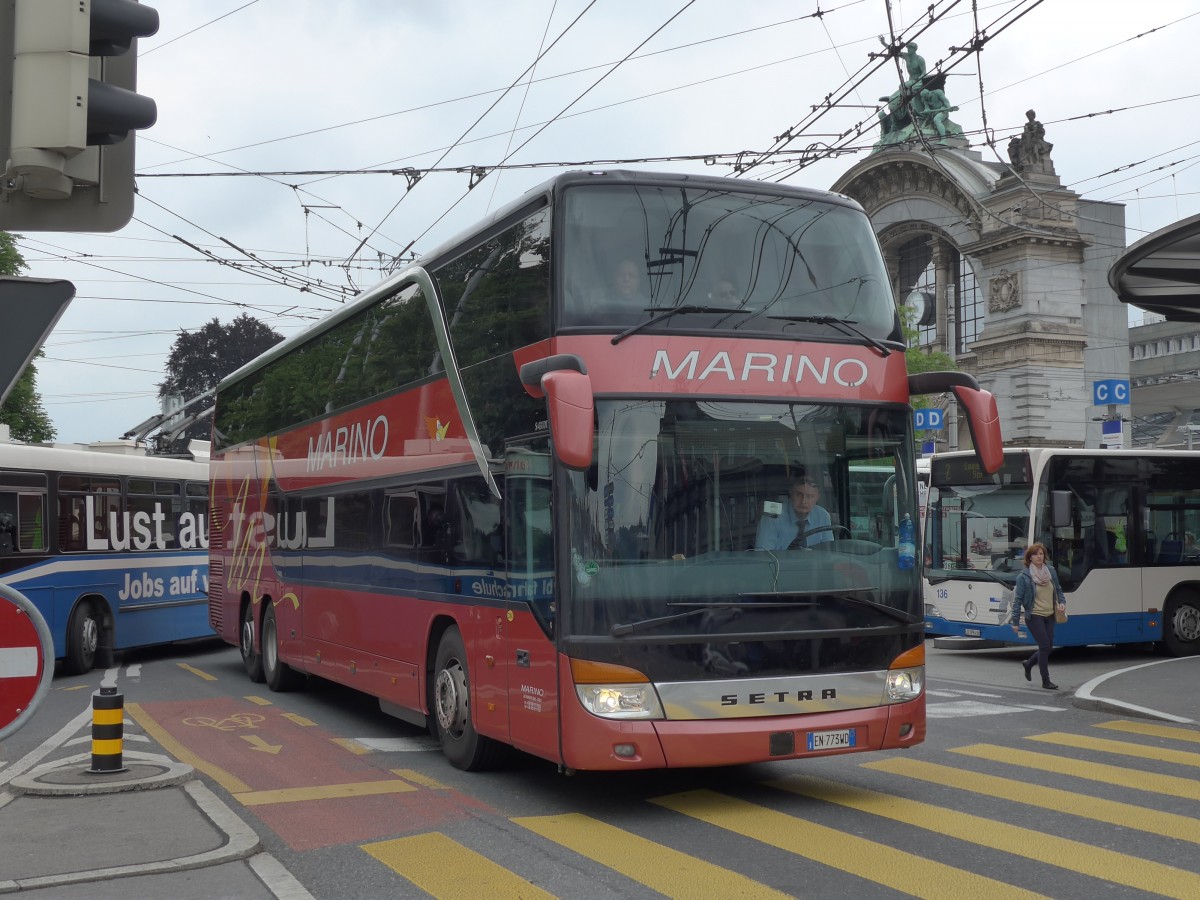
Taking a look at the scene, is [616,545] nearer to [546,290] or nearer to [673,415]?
[673,415]

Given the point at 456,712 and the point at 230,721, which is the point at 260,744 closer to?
the point at 230,721

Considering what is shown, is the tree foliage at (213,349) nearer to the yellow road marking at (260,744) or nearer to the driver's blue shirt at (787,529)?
the yellow road marking at (260,744)

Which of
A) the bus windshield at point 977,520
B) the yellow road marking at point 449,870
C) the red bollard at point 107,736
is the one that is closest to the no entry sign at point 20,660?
the yellow road marking at point 449,870

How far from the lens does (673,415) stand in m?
8.20

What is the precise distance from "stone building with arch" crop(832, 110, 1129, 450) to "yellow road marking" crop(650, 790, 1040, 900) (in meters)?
49.7

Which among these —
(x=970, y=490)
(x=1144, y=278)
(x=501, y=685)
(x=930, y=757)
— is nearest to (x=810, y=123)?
(x=1144, y=278)

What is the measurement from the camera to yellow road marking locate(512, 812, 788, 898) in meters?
6.51

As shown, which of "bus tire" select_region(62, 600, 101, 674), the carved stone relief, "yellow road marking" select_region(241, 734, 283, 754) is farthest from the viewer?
the carved stone relief

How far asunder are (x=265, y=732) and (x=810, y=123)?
9263 millimetres

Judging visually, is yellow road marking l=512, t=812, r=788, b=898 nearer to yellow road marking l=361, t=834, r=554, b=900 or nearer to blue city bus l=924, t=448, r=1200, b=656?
yellow road marking l=361, t=834, r=554, b=900

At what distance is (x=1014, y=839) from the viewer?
24.7 feet

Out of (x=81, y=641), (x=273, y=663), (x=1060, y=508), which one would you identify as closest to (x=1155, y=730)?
(x=1060, y=508)

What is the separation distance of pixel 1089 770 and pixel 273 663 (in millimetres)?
9470

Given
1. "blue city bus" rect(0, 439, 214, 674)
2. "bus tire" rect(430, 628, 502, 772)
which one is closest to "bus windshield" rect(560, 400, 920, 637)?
"bus tire" rect(430, 628, 502, 772)
